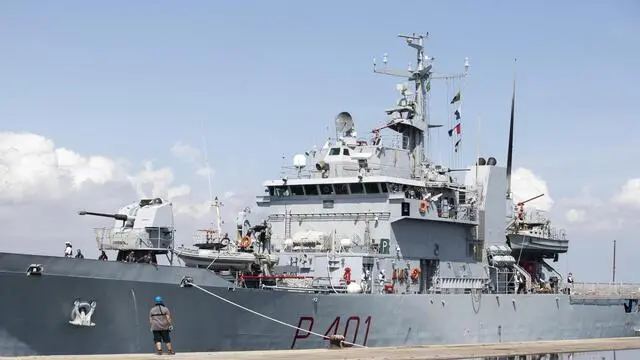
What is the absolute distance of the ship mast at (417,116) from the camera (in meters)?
33.4

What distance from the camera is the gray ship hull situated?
71.1 ft

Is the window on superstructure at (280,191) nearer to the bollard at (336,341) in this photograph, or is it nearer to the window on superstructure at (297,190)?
the window on superstructure at (297,190)

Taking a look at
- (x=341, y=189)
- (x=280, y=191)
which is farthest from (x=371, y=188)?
(x=280, y=191)

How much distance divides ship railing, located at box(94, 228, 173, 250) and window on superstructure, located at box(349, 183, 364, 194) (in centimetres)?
777

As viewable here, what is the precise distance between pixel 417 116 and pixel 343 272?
25.0 feet

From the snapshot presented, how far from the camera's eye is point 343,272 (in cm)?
2877

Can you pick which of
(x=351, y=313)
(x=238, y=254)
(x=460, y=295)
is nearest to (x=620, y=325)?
(x=460, y=295)

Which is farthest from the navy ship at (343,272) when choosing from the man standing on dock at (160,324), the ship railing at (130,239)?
the man standing on dock at (160,324)

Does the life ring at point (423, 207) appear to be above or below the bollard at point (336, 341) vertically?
above

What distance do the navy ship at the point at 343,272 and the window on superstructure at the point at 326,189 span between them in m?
0.10

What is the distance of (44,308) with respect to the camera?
21797 millimetres

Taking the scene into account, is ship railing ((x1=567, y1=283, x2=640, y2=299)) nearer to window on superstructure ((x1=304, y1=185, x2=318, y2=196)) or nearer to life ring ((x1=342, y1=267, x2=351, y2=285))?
window on superstructure ((x1=304, y1=185, x2=318, y2=196))

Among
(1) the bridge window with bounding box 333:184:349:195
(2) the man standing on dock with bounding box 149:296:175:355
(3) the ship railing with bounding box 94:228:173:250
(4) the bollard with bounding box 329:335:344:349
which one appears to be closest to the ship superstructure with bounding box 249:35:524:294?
(1) the bridge window with bounding box 333:184:349:195

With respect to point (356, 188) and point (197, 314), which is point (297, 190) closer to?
point (356, 188)
